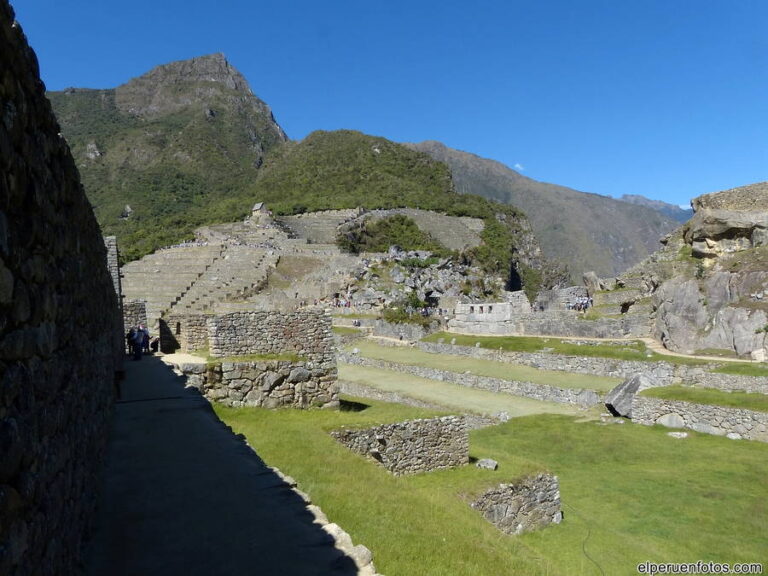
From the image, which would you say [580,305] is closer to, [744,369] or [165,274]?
[744,369]

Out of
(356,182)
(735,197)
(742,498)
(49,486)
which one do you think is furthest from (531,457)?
(356,182)

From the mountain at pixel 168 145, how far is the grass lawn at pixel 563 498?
5508cm

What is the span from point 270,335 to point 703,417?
1224cm

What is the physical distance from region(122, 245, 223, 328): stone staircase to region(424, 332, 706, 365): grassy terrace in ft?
54.1

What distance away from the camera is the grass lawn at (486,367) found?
824 inches

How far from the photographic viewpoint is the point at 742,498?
10.8m

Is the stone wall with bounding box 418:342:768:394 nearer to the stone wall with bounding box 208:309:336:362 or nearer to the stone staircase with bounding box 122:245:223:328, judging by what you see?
the stone wall with bounding box 208:309:336:362

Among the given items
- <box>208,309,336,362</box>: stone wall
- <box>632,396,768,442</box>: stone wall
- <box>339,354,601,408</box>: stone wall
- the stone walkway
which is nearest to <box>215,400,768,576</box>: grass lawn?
<box>632,396,768,442</box>: stone wall

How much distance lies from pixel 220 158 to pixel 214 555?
144m

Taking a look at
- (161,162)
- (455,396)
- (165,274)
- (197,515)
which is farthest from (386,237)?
(161,162)

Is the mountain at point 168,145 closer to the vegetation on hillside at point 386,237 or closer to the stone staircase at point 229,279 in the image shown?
the stone staircase at point 229,279

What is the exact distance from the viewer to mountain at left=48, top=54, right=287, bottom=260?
97.7m

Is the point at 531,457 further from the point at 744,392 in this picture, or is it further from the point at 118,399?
the point at 118,399

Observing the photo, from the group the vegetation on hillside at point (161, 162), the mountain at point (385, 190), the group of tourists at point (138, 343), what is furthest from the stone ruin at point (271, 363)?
the vegetation on hillside at point (161, 162)
